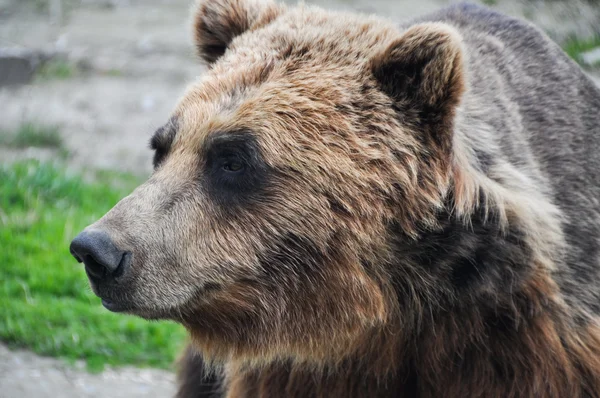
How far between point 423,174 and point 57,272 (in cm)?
367

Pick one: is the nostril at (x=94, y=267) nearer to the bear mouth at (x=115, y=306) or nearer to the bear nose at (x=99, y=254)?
the bear nose at (x=99, y=254)

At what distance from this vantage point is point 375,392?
337cm

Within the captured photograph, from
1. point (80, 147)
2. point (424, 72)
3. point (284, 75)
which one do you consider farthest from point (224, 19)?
point (80, 147)

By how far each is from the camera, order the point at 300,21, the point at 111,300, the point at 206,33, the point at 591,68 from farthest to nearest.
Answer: the point at 591,68, the point at 206,33, the point at 300,21, the point at 111,300

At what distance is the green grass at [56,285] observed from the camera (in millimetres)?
5180

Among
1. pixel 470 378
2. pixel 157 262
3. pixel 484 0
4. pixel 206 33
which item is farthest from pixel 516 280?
pixel 484 0

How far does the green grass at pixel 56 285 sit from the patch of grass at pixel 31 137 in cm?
116

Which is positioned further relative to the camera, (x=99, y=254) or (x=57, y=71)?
(x=57, y=71)

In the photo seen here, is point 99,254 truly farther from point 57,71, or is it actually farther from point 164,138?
point 57,71

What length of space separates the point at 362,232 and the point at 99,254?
3.05 feet

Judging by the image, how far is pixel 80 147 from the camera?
8.78 metres

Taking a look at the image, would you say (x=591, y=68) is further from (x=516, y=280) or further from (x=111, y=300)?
(x=111, y=300)

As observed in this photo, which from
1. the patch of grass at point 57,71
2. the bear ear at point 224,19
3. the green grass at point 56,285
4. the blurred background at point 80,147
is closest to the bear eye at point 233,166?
the bear ear at point 224,19

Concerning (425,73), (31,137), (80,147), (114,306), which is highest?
(425,73)
